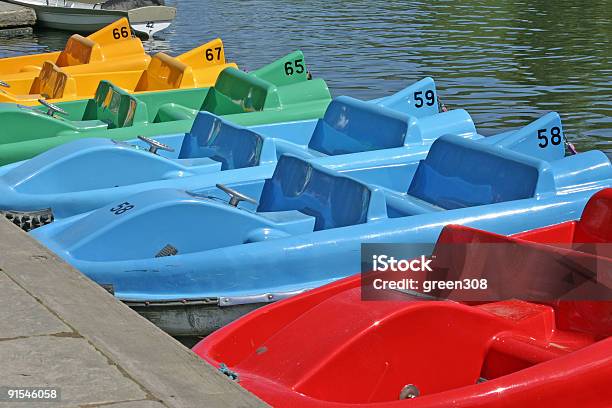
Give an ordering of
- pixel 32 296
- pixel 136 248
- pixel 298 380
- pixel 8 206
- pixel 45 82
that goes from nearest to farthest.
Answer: pixel 298 380, pixel 32 296, pixel 136 248, pixel 8 206, pixel 45 82

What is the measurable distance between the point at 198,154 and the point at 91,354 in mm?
4369

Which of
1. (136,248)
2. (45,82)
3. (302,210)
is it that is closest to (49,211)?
(136,248)

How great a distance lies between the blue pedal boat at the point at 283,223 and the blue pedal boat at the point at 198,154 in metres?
0.39

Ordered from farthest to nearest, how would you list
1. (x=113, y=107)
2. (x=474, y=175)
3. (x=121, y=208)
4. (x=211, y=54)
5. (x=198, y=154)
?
(x=211, y=54), (x=113, y=107), (x=198, y=154), (x=474, y=175), (x=121, y=208)

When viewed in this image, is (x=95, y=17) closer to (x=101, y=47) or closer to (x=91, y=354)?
(x=101, y=47)

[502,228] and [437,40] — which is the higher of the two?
[502,228]

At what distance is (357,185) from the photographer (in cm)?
683

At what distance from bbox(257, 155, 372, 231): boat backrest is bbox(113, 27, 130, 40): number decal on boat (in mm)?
6693

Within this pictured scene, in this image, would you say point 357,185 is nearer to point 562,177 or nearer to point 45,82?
point 562,177

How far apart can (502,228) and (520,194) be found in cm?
41

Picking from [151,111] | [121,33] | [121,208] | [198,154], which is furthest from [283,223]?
[121,33]

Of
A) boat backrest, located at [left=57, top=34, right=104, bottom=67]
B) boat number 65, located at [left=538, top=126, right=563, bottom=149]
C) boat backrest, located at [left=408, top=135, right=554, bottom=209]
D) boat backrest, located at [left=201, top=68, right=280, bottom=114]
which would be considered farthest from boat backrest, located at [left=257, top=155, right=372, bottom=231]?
boat backrest, located at [left=57, top=34, right=104, bottom=67]

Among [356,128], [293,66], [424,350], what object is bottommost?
[293,66]

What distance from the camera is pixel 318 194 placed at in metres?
7.02
